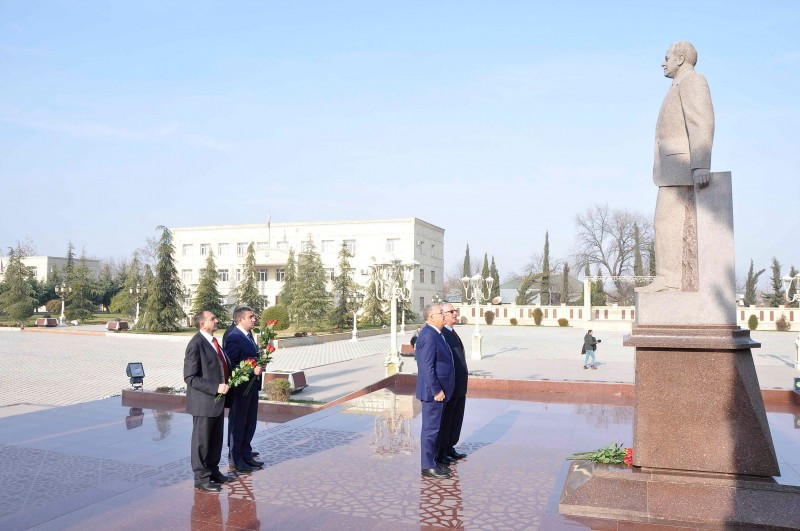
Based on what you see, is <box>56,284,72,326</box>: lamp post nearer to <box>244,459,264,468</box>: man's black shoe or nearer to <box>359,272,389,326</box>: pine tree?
<box>359,272,389,326</box>: pine tree

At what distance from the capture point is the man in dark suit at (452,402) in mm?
5988

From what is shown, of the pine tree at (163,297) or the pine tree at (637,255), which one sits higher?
the pine tree at (637,255)

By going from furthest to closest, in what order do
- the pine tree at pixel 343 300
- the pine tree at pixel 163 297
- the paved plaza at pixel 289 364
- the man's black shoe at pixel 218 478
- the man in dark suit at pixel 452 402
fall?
the pine tree at pixel 343 300
the pine tree at pixel 163 297
the paved plaza at pixel 289 364
the man in dark suit at pixel 452 402
the man's black shoe at pixel 218 478

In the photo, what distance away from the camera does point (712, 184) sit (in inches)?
195

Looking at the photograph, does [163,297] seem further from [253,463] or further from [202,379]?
[202,379]

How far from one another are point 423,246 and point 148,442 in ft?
141

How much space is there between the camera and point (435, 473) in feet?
18.4

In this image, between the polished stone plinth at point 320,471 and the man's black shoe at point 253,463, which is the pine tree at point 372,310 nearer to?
the polished stone plinth at point 320,471

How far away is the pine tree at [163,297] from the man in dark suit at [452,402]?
30.0 m

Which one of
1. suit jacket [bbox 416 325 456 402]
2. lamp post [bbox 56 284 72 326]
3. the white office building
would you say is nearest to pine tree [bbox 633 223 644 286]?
the white office building

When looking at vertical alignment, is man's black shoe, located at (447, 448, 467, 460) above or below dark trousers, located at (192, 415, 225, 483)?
below

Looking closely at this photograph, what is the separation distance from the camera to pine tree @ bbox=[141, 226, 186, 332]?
109 ft

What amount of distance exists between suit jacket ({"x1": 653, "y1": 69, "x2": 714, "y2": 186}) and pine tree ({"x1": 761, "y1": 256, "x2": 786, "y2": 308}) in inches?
2008

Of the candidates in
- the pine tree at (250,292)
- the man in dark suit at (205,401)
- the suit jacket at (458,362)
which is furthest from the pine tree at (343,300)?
the man in dark suit at (205,401)
